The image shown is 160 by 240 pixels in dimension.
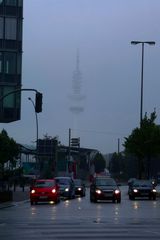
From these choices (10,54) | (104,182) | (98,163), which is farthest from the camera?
(98,163)

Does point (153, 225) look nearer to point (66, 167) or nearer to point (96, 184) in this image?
point (96, 184)

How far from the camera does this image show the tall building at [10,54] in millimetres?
64700

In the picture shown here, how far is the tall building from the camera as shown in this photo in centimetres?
6470

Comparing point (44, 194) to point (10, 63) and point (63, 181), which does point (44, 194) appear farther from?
point (10, 63)

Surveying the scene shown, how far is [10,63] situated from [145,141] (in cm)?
1564

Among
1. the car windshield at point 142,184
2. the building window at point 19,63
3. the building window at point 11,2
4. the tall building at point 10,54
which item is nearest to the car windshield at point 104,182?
the car windshield at point 142,184

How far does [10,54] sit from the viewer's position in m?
65.2

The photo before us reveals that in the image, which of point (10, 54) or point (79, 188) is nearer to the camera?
point (10, 54)

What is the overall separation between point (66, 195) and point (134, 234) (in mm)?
38102

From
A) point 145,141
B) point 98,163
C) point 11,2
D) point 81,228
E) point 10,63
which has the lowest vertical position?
point 81,228

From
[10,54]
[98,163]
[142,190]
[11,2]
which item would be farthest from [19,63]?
[98,163]

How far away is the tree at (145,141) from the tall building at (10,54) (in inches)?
535

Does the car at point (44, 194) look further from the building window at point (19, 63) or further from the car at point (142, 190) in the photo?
the building window at point (19, 63)

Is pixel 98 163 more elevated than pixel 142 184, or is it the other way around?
pixel 98 163
